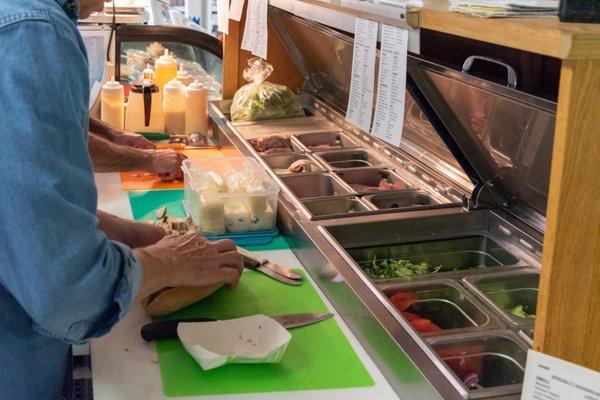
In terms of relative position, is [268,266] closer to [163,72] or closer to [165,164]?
[165,164]

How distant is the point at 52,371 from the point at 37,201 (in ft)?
1.39

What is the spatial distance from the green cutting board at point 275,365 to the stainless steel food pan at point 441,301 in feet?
0.55

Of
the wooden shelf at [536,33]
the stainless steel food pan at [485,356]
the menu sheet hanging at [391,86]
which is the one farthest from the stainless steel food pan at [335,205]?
the wooden shelf at [536,33]

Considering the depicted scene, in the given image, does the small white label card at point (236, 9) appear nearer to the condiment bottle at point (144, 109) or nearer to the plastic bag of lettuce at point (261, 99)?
the plastic bag of lettuce at point (261, 99)

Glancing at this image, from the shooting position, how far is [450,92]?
5.85 feet

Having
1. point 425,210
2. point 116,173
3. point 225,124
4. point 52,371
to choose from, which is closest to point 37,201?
point 52,371

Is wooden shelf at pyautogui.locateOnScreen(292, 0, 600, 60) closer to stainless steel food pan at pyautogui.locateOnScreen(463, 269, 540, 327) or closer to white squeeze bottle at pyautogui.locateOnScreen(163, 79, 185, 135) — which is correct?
stainless steel food pan at pyautogui.locateOnScreen(463, 269, 540, 327)

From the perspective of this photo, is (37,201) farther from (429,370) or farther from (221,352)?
(429,370)

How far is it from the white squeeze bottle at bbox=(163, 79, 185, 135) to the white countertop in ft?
4.57

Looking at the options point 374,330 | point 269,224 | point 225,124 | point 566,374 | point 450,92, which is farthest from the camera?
point 225,124

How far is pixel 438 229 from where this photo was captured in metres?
1.99

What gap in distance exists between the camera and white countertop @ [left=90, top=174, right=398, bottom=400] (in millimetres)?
1396

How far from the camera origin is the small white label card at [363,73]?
5.26 ft

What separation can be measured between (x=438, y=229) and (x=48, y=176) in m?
1.13
